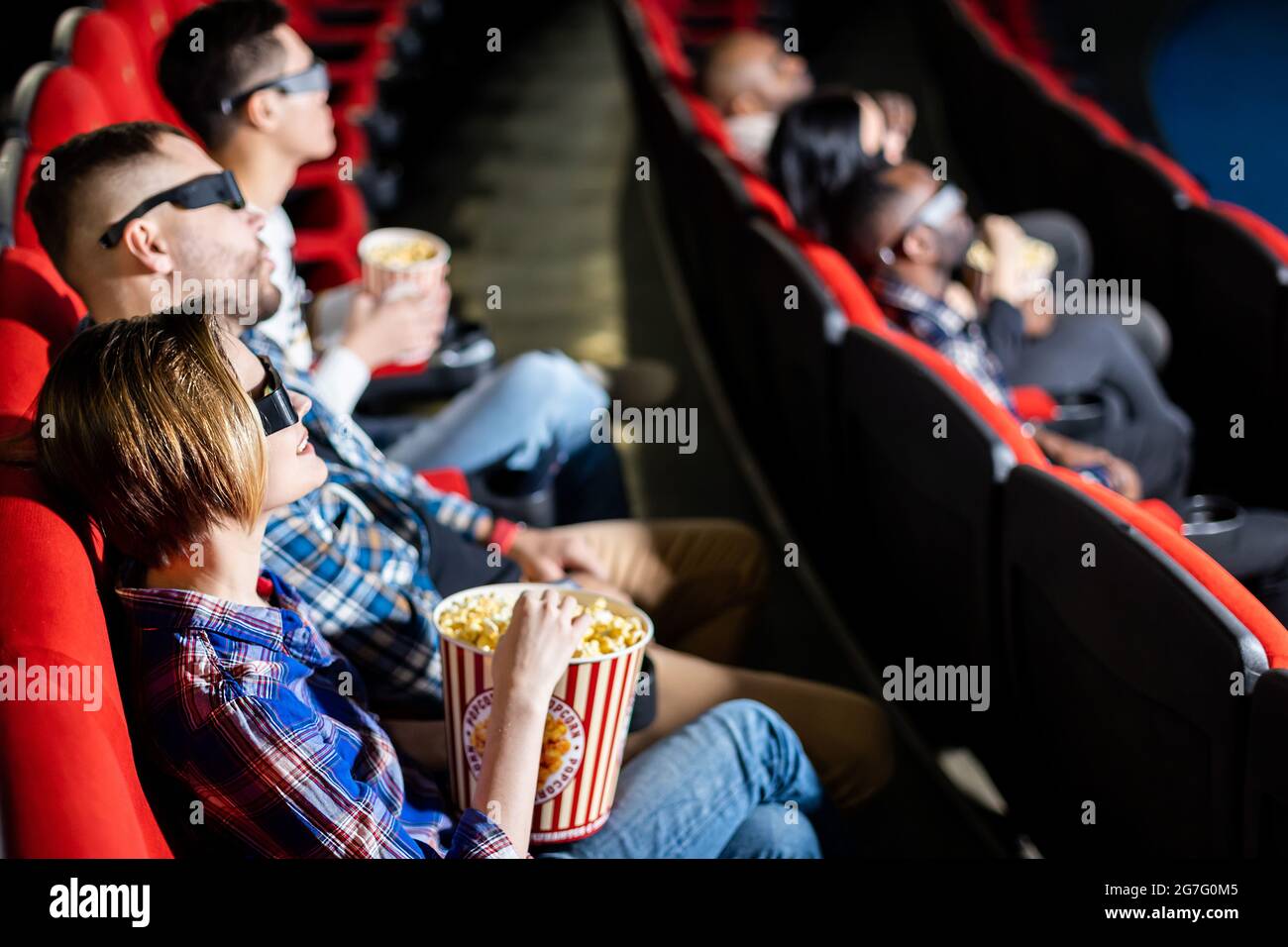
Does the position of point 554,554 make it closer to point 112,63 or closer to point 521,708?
point 521,708

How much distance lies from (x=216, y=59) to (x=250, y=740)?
0.97m

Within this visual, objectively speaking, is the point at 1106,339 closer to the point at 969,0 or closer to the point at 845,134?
the point at 845,134

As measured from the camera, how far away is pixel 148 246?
1.06 meters

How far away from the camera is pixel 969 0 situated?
12.0 feet

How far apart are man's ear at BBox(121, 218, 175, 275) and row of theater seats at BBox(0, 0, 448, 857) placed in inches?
3.3

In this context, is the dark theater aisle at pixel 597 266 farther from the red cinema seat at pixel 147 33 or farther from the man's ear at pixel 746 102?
the red cinema seat at pixel 147 33

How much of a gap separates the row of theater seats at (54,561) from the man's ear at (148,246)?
0.27ft

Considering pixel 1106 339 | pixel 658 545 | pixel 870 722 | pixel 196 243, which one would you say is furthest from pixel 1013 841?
pixel 196 243

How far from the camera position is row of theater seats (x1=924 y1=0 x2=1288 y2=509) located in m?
1.66

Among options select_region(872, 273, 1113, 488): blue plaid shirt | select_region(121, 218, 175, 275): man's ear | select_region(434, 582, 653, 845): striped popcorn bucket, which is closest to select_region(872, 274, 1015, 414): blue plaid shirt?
select_region(872, 273, 1113, 488): blue plaid shirt

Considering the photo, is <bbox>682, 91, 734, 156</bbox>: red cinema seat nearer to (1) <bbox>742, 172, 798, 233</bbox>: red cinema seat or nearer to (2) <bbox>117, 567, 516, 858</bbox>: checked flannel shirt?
(1) <bbox>742, 172, 798, 233</bbox>: red cinema seat

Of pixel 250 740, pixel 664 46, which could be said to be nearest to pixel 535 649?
pixel 250 740

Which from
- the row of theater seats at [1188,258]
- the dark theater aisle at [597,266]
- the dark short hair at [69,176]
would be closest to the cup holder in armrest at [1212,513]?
the row of theater seats at [1188,258]

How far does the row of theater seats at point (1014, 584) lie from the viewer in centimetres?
82
